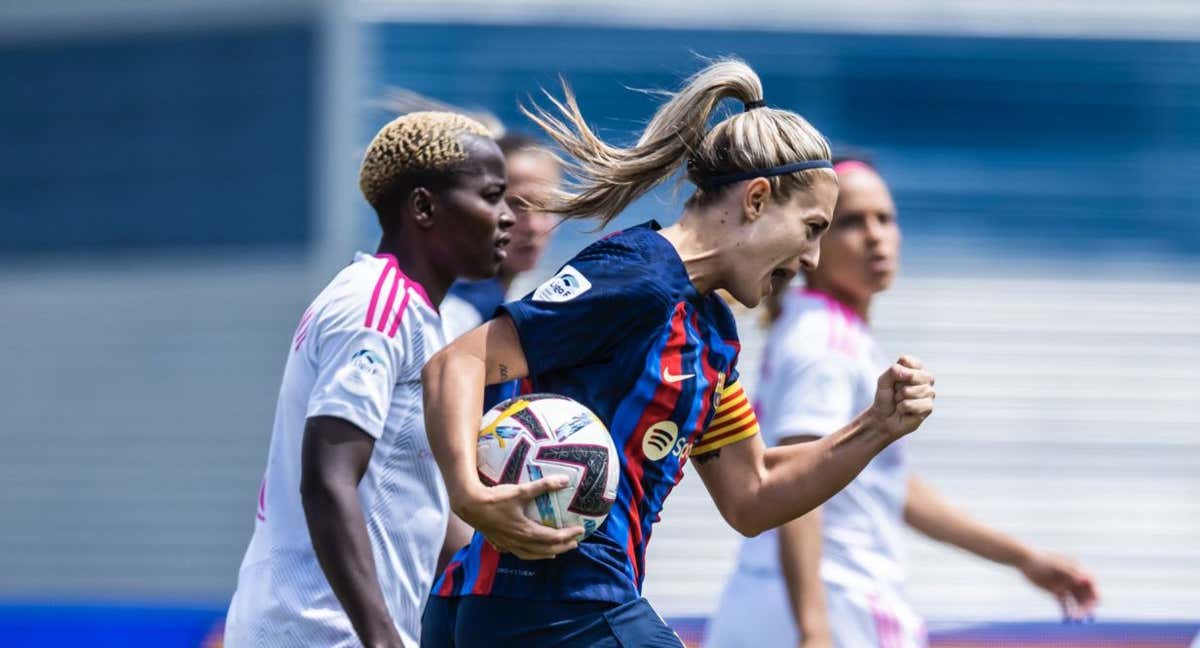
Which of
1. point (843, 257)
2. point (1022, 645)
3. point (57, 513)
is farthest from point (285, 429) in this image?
point (57, 513)

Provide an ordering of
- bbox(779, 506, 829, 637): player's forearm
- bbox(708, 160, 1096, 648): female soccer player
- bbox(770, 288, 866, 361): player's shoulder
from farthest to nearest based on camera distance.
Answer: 1. bbox(770, 288, 866, 361): player's shoulder
2. bbox(708, 160, 1096, 648): female soccer player
3. bbox(779, 506, 829, 637): player's forearm

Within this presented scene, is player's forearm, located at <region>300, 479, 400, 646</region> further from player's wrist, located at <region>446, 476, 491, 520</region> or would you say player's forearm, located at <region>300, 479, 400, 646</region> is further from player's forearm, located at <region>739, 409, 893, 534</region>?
player's forearm, located at <region>739, 409, 893, 534</region>

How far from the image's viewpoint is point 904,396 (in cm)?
339

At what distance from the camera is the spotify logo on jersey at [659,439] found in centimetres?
326

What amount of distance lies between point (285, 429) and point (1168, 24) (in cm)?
1094

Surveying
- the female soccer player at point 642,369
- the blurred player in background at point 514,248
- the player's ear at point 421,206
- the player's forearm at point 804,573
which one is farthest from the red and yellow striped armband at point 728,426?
the blurred player in background at point 514,248

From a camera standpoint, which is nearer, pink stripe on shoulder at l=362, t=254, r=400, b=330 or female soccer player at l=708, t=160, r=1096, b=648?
pink stripe on shoulder at l=362, t=254, r=400, b=330

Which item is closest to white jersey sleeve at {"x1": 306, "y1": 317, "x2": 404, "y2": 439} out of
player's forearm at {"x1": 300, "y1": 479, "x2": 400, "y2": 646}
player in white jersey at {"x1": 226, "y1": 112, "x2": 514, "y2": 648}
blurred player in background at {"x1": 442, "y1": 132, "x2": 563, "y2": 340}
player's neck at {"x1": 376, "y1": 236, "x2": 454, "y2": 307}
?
player in white jersey at {"x1": 226, "y1": 112, "x2": 514, "y2": 648}

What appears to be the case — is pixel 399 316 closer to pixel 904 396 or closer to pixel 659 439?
pixel 659 439

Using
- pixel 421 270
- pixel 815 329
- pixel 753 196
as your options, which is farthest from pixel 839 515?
pixel 753 196

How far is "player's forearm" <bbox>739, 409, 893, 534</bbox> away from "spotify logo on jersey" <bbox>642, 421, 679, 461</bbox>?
16.0 inches

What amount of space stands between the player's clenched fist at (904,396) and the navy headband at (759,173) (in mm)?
422

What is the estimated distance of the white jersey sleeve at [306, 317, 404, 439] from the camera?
11.2 feet

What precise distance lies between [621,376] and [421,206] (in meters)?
0.86
